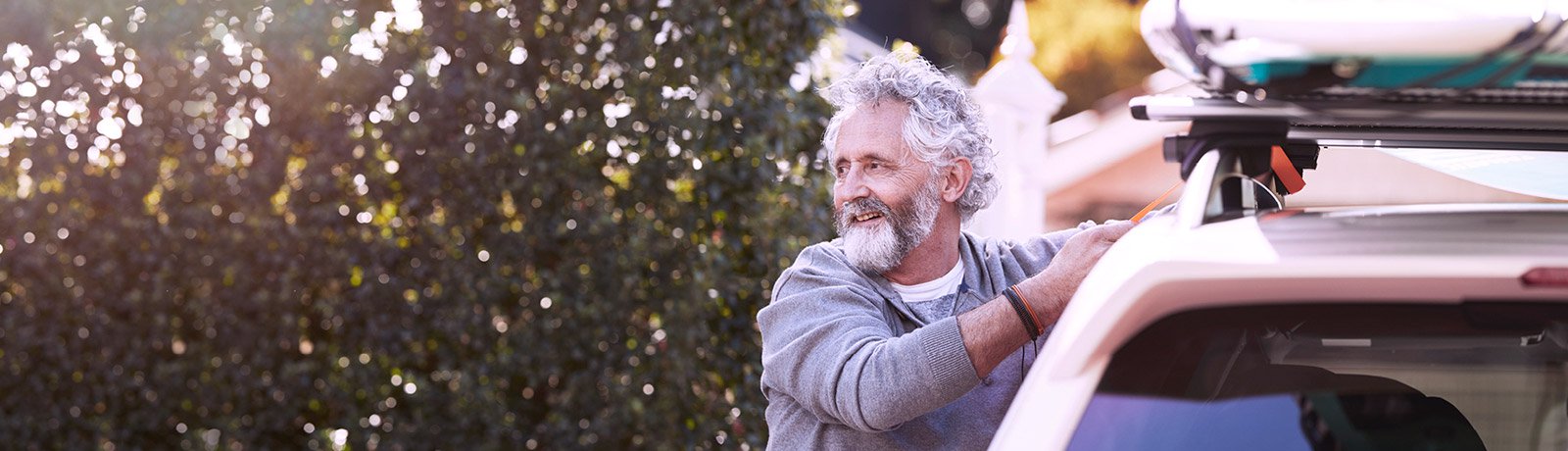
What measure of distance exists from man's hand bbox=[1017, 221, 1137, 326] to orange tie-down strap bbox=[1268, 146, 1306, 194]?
1.07 feet

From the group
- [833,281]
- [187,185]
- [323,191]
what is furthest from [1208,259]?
[187,185]

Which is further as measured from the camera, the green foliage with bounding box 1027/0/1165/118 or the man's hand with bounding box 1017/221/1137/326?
the green foliage with bounding box 1027/0/1165/118

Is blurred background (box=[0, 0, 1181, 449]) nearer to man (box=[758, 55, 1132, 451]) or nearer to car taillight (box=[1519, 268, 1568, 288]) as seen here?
man (box=[758, 55, 1132, 451])

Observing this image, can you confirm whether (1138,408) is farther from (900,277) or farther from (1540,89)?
(900,277)

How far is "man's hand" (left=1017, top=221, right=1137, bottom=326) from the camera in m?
2.52

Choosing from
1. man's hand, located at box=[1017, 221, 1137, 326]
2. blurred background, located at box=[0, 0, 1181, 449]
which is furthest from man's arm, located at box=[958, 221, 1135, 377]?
blurred background, located at box=[0, 0, 1181, 449]

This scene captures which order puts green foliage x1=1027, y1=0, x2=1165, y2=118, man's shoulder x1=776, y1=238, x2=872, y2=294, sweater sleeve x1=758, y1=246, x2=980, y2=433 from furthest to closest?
green foliage x1=1027, y1=0, x2=1165, y2=118 → man's shoulder x1=776, y1=238, x2=872, y2=294 → sweater sleeve x1=758, y1=246, x2=980, y2=433

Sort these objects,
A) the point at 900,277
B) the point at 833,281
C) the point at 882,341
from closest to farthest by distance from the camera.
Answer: the point at 882,341 < the point at 833,281 < the point at 900,277

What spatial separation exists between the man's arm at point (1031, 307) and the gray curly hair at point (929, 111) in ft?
1.70

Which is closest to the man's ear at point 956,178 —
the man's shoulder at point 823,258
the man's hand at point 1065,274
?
the man's shoulder at point 823,258

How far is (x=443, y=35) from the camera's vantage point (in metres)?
4.98

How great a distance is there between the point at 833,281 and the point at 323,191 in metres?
2.71

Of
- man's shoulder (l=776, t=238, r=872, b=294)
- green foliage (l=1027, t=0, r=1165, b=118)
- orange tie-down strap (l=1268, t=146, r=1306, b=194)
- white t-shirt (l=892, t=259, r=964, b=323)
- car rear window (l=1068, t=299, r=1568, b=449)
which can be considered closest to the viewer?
car rear window (l=1068, t=299, r=1568, b=449)

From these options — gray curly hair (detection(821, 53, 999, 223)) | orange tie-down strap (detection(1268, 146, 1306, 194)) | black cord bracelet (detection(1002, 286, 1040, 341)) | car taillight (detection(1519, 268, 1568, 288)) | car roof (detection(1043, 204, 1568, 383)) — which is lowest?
gray curly hair (detection(821, 53, 999, 223))
